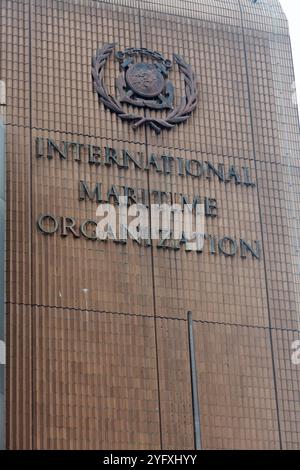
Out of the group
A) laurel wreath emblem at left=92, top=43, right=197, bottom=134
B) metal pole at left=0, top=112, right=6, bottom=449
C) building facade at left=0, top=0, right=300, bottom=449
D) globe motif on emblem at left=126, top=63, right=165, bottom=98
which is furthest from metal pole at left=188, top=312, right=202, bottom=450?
globe motif on emblem at left=126, top=63, right=165, bottom=98

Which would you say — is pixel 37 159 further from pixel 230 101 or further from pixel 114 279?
pixel 230 101

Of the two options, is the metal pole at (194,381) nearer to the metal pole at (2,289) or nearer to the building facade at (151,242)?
the building facade at (151,242)

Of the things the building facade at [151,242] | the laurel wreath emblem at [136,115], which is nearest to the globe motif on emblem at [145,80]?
the building facade at [151,242]

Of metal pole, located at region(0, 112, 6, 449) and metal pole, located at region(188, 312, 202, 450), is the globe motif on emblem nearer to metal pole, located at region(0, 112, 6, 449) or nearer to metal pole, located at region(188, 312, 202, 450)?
metal pole, located at region(0, 112, 6, 449)

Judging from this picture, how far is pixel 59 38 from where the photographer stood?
54688 mm

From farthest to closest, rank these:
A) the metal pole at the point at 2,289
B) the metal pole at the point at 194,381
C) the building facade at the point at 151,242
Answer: the building facade at the point at 151,242
the metal pole at the point at 2,289
the metal pole at the point at 194,381

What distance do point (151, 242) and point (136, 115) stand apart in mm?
5167

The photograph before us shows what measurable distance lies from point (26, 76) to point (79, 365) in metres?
11.3

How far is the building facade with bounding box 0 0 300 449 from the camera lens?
49938 millimetres

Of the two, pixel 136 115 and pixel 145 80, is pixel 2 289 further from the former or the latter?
pixel 145 80

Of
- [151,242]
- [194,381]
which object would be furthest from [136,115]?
[194,381]

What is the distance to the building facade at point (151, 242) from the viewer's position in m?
49.9

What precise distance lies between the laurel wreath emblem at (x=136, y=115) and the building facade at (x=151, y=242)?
0.26ft
